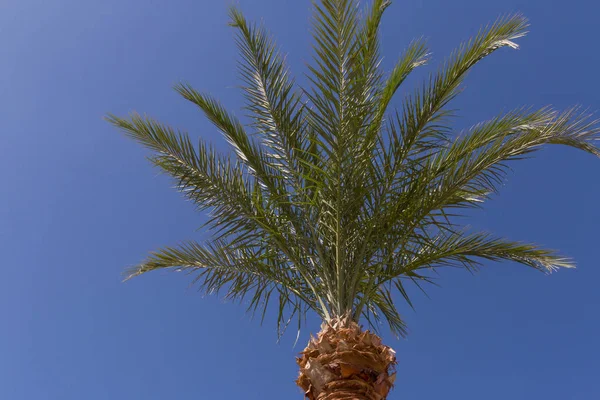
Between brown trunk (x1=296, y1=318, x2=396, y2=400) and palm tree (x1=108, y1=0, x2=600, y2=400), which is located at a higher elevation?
palm tree (x1=108, y1=0, x2=600, y2=400)

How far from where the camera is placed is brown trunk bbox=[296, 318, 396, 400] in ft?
17.7

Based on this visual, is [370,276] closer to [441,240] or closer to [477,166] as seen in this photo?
[441,240]

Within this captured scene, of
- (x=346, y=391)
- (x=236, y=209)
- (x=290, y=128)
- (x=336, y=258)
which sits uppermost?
(x=290, y=128)

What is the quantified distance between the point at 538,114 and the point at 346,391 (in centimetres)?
402

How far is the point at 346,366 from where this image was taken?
549 centimetres

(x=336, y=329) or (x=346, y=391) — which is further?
(x=336, y=329)

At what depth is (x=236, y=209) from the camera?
24.5 feet

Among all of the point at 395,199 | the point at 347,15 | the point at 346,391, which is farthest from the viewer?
the point at 395,199

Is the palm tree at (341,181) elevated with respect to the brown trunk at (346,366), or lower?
elevated

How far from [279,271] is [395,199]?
74.1 inches

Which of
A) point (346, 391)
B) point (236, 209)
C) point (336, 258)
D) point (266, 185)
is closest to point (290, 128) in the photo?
point (266, 185)

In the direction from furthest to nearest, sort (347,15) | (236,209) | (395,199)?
(236,209)
(395,199)
(347,15)

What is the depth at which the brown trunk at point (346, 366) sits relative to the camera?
17.7 ft

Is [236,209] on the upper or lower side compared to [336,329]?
upper
